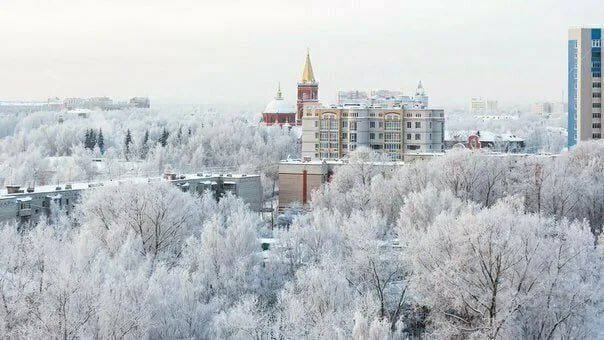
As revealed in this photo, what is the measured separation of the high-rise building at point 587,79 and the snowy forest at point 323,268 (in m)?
12.6

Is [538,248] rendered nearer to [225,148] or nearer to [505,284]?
[505,284]

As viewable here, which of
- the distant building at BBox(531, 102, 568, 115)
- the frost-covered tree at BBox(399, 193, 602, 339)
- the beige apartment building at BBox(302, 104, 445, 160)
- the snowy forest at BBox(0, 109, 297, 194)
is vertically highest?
the distant building at BBox(531, 102, 568, 115)

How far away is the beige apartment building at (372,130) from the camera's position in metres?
44.1

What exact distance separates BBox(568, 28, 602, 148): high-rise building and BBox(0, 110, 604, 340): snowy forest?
12613 millimetres

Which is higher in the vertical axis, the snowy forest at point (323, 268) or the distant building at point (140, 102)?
the distant building at point (140, 102)

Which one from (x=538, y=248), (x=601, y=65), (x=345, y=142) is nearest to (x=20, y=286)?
(x=538, y=248)

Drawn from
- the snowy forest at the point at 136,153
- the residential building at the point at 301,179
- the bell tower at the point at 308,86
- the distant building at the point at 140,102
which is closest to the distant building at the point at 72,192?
the residential building at the point at 301,179

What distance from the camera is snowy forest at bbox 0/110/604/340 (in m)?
16.6

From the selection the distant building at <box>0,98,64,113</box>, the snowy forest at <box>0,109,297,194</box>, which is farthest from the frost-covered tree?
the distant building at <box>0,98,64,113</box>

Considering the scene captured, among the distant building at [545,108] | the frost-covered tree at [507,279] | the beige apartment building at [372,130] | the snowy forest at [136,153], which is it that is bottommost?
the frost-covered tree at [507,279]

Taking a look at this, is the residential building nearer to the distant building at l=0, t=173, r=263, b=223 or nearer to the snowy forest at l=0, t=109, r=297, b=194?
the distant building at l=0, t=173, r=263, b=223

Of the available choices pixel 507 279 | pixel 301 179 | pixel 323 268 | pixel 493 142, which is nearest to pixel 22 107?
pixel 493 142

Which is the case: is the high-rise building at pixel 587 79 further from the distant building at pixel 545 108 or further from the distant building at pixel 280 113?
the distant building at pixel 545 108

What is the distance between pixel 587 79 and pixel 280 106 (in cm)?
3168
